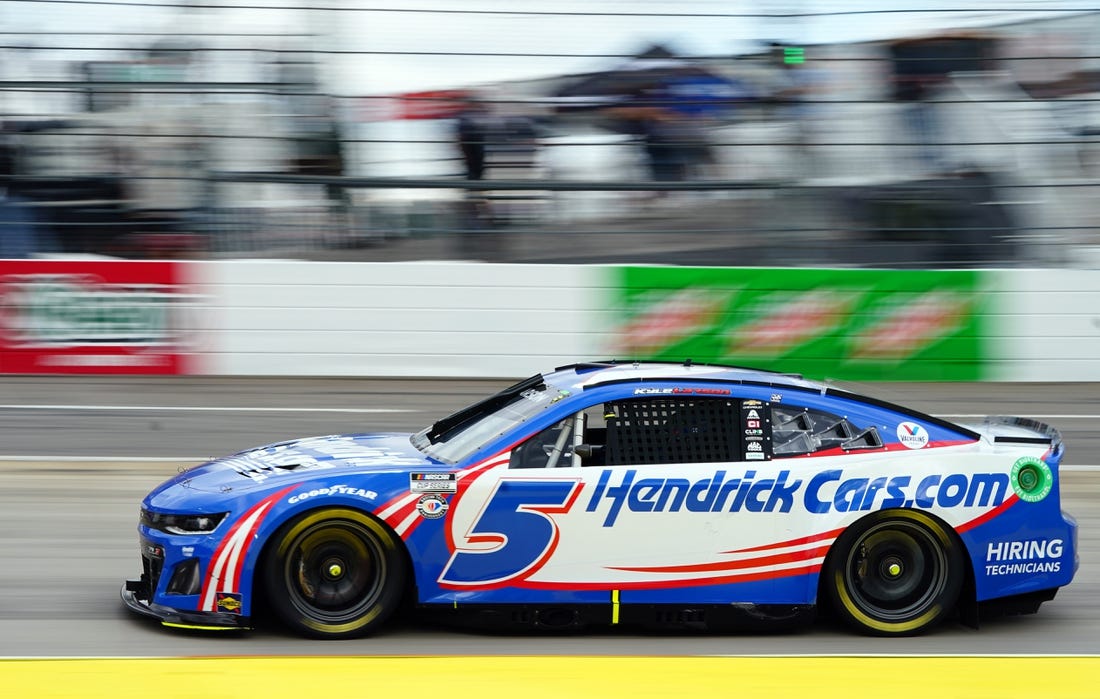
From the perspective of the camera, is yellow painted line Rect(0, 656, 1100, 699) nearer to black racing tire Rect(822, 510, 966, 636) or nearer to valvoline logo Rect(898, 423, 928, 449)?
black racing tire Rect(822, 510, 966, 636)

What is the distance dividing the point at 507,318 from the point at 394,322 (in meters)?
1.14

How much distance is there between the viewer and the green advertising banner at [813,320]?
13500 mm

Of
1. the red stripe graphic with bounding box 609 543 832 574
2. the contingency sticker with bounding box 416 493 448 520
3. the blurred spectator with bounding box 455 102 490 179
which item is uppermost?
the blurred spectator with bounding box 455 102 490 179

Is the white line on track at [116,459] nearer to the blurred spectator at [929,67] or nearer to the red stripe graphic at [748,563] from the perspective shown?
the red stripe graphic at [748,563]

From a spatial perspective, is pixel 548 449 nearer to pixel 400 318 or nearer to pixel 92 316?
pixel 400 318

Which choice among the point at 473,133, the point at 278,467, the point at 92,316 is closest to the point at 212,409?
the point at 92,316

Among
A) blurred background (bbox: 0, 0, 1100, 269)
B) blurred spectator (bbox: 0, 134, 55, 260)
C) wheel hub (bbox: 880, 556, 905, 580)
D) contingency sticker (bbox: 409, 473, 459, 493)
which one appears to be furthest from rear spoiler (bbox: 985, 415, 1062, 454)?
blurred spectator (bbox: 0, 134, 55, 260)

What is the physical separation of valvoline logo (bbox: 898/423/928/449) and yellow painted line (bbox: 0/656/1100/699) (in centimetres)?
89

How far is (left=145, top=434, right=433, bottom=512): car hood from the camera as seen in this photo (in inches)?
207

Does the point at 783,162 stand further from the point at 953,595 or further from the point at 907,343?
the point at 953,595

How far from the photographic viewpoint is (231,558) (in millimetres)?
5102

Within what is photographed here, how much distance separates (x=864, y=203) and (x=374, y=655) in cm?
1046

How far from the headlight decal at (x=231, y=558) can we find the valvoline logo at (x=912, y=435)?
102 inches

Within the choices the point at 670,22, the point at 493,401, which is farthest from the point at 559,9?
the point at 493,401
